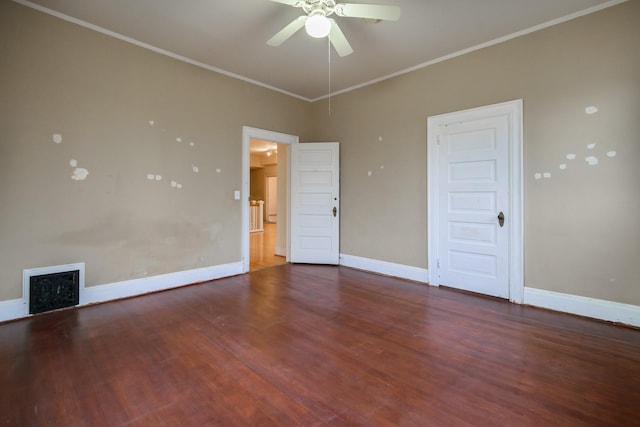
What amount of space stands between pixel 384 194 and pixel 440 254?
1.12 m

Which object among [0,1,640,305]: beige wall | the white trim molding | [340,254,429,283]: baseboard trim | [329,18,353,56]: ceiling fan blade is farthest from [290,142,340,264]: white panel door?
[329,18,353,56]: ceiling fan blade

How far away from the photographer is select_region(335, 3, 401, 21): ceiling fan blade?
2.14 metres

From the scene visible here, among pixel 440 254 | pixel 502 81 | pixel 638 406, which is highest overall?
pixel 502 81

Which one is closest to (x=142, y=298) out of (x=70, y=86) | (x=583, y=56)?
(x=70, y=86)

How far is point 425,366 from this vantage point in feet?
6.55

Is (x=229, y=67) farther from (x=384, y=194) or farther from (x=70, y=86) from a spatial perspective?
(x=384, y=194)

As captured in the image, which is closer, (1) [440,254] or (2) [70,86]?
(2) [70,86]

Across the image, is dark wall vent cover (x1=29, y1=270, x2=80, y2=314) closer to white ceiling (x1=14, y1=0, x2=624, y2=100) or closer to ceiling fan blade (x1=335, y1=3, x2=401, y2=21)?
white ceiling (x1=14, y1=0, x2=624, y2=100)

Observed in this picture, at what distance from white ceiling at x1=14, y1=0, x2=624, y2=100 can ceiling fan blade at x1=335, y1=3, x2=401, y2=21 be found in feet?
1.87

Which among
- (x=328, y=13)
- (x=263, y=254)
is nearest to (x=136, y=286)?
(x=263, y=254)

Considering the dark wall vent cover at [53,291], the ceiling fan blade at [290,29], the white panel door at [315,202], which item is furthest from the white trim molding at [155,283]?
the ceiling fan blade at [290,29]

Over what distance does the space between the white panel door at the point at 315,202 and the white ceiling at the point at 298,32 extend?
1285 millimetres

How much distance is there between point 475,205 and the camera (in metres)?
3.48

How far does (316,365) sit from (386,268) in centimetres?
251
